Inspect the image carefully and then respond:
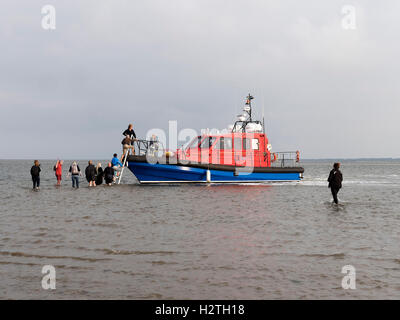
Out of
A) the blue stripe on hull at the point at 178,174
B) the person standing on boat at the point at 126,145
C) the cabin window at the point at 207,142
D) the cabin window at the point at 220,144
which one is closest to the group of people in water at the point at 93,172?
the person standing on boat at the point at 126,145

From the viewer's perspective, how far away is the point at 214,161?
2041cm

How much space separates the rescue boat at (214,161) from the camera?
19.8m

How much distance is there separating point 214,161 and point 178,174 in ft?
6.56

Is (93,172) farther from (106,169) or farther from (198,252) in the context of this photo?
(198,252)

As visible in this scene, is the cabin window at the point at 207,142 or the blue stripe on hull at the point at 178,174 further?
the cabin window at the point at 207,142

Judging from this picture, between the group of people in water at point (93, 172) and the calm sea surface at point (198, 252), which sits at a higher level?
the group of people in water at point (93, 172)

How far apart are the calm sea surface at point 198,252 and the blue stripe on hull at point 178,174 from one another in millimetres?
7049

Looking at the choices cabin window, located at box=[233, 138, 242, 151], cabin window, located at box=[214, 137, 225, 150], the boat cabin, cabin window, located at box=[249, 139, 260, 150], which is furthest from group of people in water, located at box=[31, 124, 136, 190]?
cabin window, located at box=[249, 139, 260, 150]

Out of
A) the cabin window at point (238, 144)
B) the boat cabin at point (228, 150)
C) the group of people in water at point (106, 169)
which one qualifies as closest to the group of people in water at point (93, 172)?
the group of people in water at point (106, 169)

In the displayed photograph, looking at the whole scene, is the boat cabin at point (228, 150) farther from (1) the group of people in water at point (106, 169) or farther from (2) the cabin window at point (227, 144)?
(1) the group of people in water at point (106, 169)

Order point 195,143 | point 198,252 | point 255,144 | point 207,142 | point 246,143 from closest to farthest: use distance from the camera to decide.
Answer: point 198,252 < point 207,142 < point 195,143 < point 246,143 < point 255,144

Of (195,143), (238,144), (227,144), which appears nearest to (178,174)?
(195,143)

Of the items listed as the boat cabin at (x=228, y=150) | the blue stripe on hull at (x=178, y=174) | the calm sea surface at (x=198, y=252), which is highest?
the boat cabin at (x=228, y=150)
